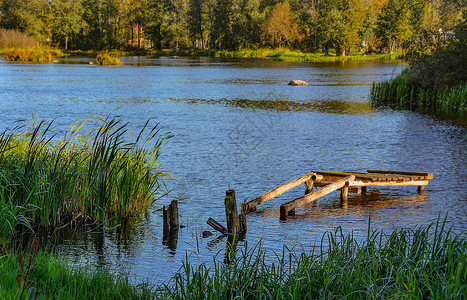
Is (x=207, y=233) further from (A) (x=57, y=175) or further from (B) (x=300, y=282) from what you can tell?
(B) (x=300, y=282)

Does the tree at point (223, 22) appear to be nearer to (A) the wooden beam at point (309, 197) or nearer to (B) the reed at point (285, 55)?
(B) the reed at point (285, 55)

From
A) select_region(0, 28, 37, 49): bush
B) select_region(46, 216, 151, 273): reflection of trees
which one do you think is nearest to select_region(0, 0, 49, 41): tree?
select_region(0, 28, 37, 49): bush

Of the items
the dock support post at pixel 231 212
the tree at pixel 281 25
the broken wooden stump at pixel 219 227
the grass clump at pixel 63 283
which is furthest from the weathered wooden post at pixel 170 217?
the tree at pixel 281 25

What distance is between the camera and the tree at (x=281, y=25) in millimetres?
98062

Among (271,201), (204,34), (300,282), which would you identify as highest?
(204,34)

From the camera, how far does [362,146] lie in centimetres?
1989

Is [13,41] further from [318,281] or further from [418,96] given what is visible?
[318,281]

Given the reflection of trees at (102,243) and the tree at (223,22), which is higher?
the tree at (223,22)

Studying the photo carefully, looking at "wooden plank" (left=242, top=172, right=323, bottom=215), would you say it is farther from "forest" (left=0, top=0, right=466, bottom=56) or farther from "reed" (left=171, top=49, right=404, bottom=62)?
"forest" (left=0, top=0, right=466, bottom=56)

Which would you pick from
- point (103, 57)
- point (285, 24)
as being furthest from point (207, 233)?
point (285, 24)

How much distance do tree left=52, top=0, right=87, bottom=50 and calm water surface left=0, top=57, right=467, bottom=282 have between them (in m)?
80.5

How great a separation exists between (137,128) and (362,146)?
30.6 feet

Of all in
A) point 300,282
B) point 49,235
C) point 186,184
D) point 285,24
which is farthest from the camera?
point 285,24

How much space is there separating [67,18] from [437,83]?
104783 mm
